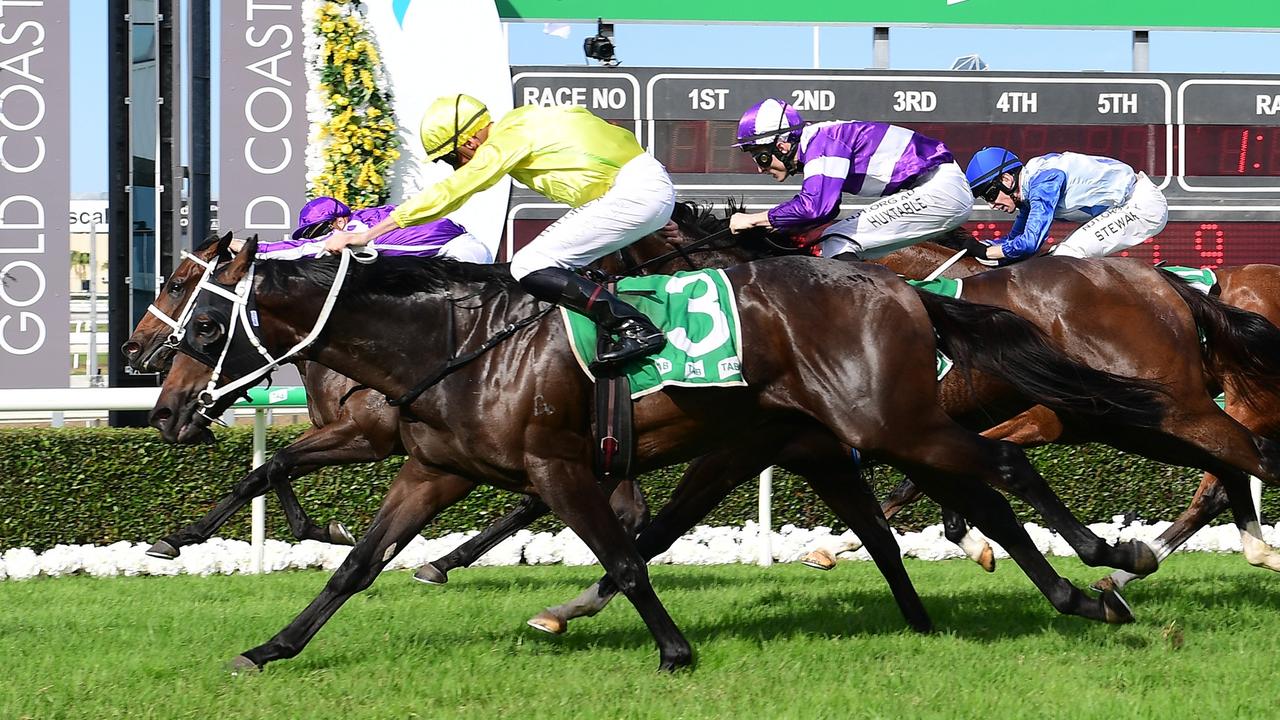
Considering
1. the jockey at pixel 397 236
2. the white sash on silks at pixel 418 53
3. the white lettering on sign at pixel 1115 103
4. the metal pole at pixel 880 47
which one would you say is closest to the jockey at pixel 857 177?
the jockey at pixel 397 236

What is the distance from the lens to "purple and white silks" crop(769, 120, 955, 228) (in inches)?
174

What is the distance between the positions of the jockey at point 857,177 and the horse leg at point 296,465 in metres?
1.70

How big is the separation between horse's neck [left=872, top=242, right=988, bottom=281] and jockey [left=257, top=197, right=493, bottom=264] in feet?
5.44

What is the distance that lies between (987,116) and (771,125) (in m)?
4.35

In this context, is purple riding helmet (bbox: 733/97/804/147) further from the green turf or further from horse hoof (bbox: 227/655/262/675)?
horse hoof (bbox: 227/655/262/675)

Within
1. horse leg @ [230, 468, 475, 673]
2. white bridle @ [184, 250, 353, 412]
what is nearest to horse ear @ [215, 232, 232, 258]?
white bridle @ [184, 250, 353, 412]

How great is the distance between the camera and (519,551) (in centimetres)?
627

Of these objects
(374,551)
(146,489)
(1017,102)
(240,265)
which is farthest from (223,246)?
(1017,102)

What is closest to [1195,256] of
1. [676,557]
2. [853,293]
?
[676,557]

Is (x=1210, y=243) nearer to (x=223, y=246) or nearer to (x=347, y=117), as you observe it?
(x=347, y=117)

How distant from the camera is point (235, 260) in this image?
12.5 feet

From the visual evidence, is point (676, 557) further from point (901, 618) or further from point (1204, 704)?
point (1204, 704)

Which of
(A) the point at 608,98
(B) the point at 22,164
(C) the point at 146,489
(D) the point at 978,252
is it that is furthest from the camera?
(B) the point at 22,164

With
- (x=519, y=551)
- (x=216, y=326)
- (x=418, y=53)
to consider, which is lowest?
(x=519, y=551)
